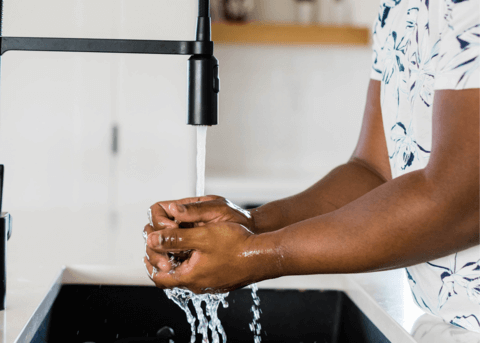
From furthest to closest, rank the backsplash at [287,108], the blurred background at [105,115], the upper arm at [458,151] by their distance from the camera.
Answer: the backsplash at [287,108] < the blurred background at [105,115] < the upper arm at [458,151]

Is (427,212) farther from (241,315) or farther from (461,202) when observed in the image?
(241,315)

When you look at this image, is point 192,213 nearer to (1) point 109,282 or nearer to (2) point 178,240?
(2) point 178,240

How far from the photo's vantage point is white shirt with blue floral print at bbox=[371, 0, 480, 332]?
0.53m

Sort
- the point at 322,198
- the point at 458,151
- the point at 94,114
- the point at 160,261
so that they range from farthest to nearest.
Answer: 1. the point at 94,114
2. the point at 322,198
3. the point at 160,261
4. the point at 458,151

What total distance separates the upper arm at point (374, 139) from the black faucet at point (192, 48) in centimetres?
35

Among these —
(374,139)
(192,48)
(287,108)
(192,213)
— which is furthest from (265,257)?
(287,108)

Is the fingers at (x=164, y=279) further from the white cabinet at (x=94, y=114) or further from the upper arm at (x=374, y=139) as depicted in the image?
the white cabinet at (x=94, y=114)

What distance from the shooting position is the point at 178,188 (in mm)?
2615

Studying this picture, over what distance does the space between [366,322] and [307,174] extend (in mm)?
2261

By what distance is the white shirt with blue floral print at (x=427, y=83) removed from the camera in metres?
0.53

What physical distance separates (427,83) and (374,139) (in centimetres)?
24

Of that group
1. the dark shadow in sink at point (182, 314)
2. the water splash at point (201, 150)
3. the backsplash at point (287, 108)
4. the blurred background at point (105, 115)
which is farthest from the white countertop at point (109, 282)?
the backsplash at point (287, 108)

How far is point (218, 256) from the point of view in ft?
1.84

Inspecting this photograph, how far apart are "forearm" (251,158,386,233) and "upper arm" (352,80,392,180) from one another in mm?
11
